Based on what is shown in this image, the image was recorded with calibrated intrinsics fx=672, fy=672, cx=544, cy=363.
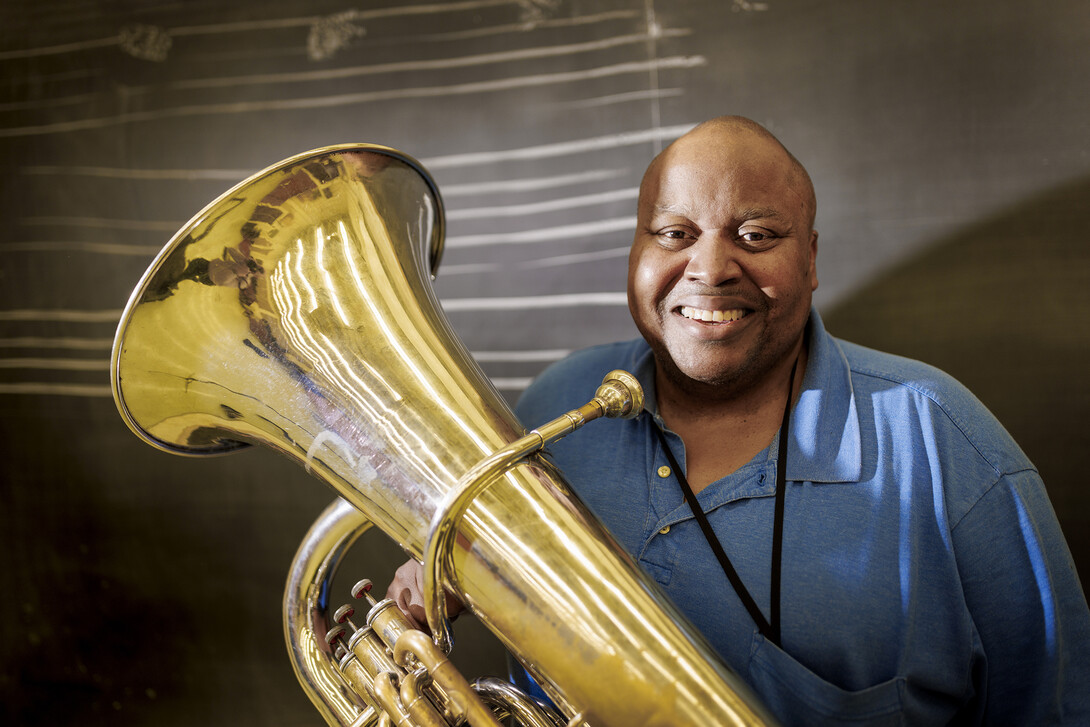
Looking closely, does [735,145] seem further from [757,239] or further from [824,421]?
[824,421]

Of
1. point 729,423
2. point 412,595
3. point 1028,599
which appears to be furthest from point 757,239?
point 412,595

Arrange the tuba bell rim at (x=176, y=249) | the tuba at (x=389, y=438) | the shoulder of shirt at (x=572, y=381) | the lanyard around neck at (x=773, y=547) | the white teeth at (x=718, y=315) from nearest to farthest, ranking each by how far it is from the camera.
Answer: the tuba at (x=389, y=438) → the tuba bell rim at (x=176, y=249) → the lanyard around neck at (x=773, y=547) → the white teeth at (x=718, y=315) → the shoulder of shirt at (x=572, y=381)

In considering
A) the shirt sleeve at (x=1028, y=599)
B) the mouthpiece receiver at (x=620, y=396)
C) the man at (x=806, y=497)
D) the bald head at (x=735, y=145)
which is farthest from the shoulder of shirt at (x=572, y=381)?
the shirt sleeve at (x=1028, y=599)

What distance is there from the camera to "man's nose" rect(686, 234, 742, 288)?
102cm

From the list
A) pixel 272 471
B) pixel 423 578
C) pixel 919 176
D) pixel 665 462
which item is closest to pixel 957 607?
pixel 665 462

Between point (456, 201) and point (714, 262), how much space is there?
0.84 meters

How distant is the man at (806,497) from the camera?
36.3 inches

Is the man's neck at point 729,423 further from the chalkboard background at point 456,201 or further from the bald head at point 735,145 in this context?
the chalkboard background at point 456,201

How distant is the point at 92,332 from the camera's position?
1853mm

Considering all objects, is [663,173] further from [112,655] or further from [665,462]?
[112,655]

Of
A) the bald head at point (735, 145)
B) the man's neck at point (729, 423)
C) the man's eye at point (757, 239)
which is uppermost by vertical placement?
the bald head at point (735, 145)

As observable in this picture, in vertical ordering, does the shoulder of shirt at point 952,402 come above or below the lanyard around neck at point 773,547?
above

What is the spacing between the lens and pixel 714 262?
3.35 ft

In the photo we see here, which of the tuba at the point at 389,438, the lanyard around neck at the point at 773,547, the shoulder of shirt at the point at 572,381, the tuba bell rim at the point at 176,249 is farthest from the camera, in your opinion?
the shoulder of shirt at the point at 572,381
